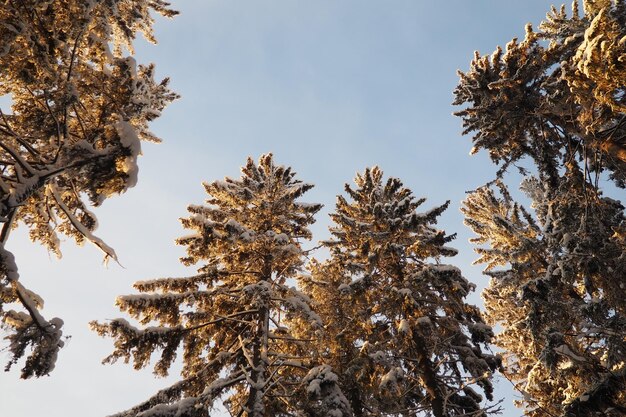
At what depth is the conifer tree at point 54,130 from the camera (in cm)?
620

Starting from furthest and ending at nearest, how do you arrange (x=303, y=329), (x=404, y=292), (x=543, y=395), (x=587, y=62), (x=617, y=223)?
(x=543, y=395) < (x=303, y=329) < (x=617, y=223) < (x=404, y=292) < (x=587, y=62)

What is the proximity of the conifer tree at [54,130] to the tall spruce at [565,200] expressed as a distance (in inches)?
353

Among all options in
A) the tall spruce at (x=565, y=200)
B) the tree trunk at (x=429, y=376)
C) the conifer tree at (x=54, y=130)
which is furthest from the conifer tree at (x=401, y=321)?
the conifer tree at (x=54, y=130)

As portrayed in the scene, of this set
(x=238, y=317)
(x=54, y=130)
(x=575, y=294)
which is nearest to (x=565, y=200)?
(x=575, y=294)

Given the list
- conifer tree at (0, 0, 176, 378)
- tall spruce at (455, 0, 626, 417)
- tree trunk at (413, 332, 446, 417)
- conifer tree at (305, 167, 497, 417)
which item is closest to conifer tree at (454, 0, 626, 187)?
tall spruce at (455, 0, 626, 417)

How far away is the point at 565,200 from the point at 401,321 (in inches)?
237

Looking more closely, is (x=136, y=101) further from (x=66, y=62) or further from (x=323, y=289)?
(x=323, y=289)

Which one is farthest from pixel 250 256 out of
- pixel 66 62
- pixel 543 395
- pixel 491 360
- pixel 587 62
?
pixel 543 395

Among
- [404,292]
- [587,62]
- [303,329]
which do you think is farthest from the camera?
[303,329]

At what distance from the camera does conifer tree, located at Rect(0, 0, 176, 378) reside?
6199 mm

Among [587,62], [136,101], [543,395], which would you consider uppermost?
[136,101]

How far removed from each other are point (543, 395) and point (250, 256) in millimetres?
13043

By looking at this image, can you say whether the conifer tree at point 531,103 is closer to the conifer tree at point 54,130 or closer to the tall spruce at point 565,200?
the tall spruce at point 565,200

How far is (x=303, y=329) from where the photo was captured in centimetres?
1352
